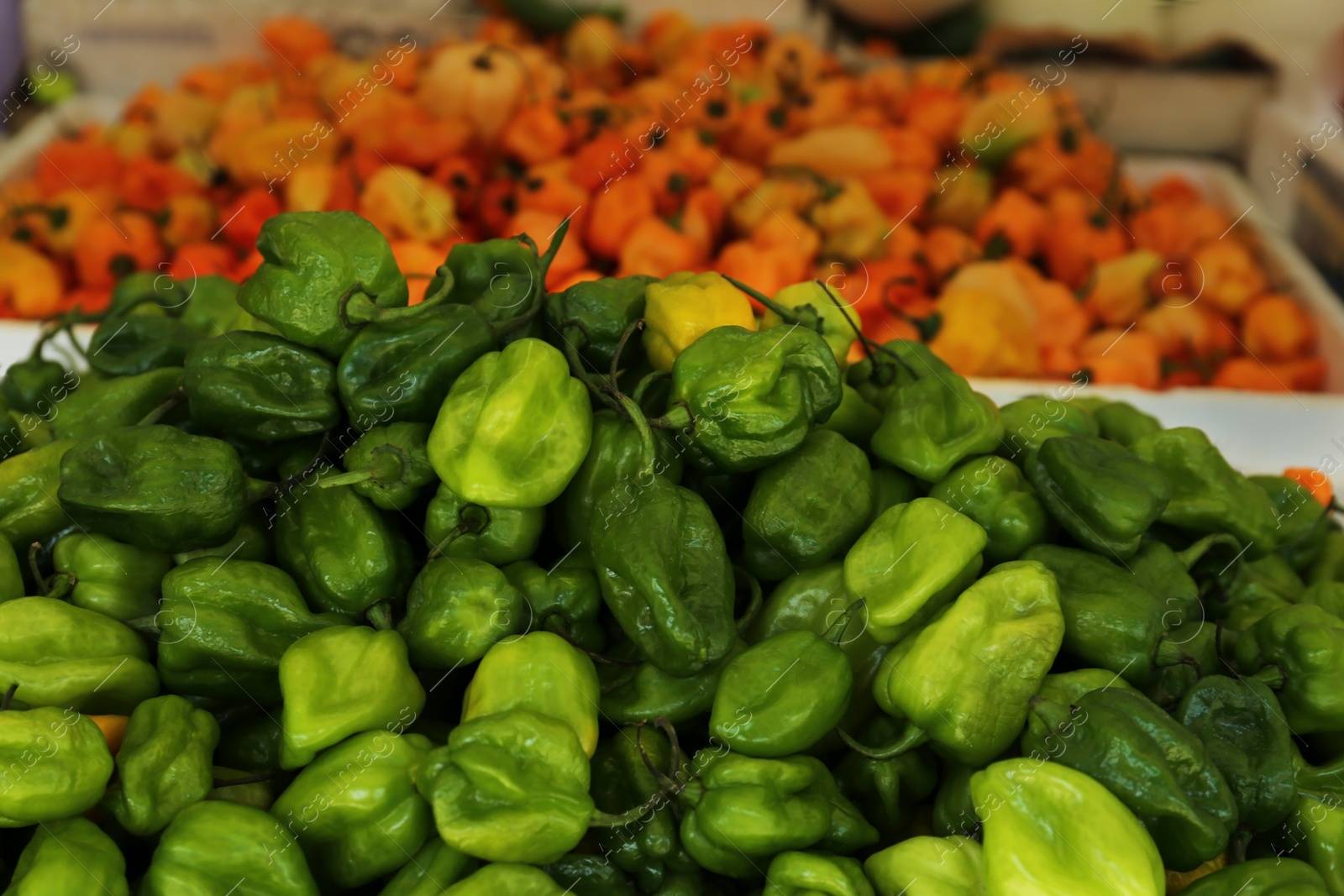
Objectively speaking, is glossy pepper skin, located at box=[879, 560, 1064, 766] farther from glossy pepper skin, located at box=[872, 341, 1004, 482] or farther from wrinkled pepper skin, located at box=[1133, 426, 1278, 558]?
wrinkled pepper skin, located at box=[1133, 426, 1278, 558]

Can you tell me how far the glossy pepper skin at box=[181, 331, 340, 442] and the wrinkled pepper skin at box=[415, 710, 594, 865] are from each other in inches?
22.0

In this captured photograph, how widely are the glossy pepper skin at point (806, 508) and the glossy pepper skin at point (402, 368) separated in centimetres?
48

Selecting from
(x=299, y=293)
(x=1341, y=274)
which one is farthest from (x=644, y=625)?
(x=1341, y=274)

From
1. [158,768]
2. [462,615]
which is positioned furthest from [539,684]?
[158,768]

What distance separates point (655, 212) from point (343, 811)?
10.0ft

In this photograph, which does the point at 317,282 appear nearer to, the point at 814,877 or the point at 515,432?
the point at 515,432

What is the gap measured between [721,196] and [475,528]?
284 cm

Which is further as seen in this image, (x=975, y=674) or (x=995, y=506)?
(x=995, y=506)

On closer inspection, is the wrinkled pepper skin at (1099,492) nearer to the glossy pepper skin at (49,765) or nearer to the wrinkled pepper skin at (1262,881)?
the wrinkled pepper skin at (1262,881)

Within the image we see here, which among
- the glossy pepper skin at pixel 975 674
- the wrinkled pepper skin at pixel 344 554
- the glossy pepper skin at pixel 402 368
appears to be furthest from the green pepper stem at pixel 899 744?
the glossy pepper skin at pixel 402 368

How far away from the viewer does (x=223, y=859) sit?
1.18m

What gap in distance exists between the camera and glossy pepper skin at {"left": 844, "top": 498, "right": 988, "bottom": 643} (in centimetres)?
142

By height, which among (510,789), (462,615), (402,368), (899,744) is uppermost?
(402,368)

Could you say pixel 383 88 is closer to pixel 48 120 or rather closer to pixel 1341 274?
pixel 48 120
